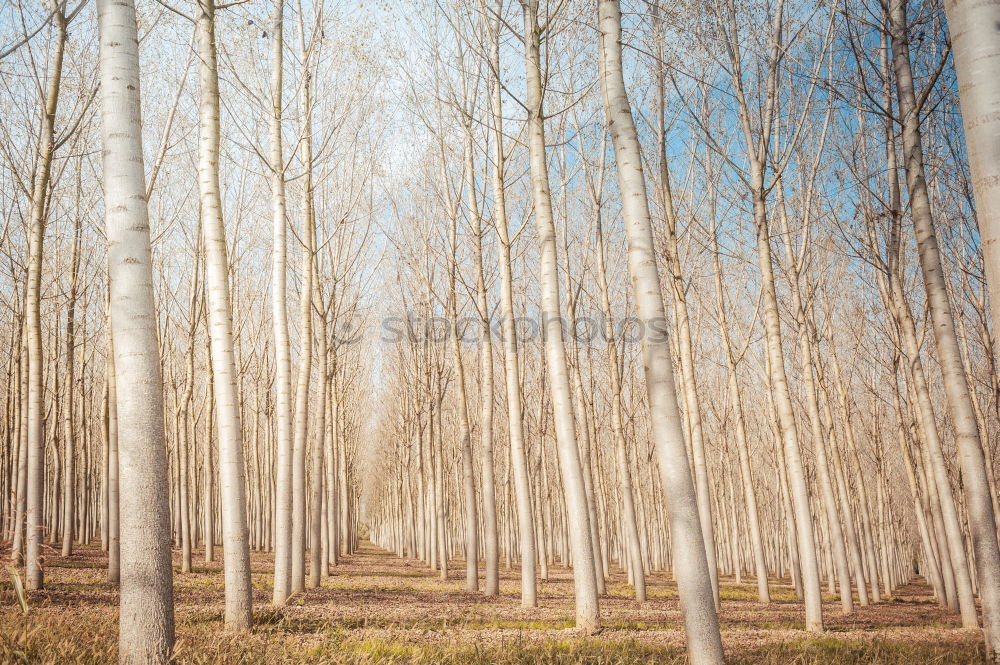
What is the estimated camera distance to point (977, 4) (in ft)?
9.23

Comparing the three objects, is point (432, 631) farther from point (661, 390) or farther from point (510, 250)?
point (510, 250)

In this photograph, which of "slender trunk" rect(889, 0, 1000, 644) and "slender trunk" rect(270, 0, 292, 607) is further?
"slender trunk" rect(270, 0, 292, 607)

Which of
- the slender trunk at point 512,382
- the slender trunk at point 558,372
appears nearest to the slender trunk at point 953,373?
the slender trunk at point 558,372

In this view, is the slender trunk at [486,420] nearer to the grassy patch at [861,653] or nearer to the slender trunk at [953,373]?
the grassy patch at [861,653]

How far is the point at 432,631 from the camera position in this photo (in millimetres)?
6172

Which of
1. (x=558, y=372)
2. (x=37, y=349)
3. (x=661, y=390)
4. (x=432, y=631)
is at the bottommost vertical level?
(x=432, y=631)

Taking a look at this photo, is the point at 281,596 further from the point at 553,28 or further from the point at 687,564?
the point at 553,28

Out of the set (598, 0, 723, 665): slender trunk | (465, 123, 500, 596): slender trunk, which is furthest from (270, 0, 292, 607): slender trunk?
(598, 0, 723, 665): slender trunk

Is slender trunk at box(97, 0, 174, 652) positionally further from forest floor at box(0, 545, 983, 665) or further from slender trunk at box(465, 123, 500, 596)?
slender trunk at box(465, 123, 500, 596)

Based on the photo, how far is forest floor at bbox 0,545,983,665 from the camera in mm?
4070

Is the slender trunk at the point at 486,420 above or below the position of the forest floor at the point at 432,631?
above

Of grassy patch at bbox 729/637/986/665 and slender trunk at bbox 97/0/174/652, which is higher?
slender trunk at bbox 97/0/174/652

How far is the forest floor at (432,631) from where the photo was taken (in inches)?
160

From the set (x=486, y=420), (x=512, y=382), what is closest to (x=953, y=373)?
(x=512, y=382)
